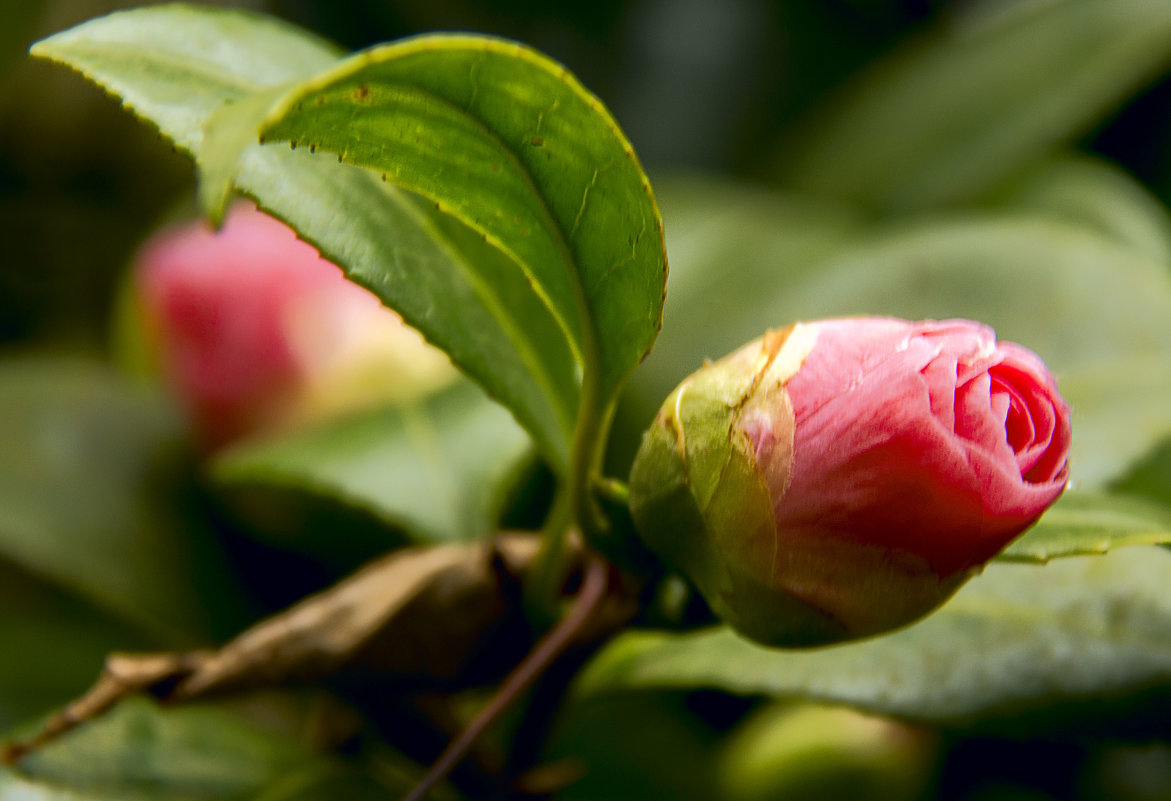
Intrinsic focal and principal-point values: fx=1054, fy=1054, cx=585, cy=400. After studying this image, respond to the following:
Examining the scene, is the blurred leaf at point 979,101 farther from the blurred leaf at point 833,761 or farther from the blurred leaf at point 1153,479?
the blurred leaf at point 833,761

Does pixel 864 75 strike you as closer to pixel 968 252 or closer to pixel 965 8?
pixel 965 8

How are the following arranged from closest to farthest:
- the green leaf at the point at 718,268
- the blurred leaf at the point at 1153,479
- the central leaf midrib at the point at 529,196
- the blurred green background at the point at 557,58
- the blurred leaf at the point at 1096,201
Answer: the central leaf midrib at the point at 529,196, the blurred leaf at the point at 1153,479, the green leaf at the point at 718,268, the blurred leaf at the point at 1096,201, the blurred green background at the point at 557,58

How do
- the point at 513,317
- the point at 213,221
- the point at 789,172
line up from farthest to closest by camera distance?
the point at 789,172 < the point at 513,317 < the point at 213,221

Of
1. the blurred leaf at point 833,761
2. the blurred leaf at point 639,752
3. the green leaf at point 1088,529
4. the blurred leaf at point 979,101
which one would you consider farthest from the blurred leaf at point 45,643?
the blurred leaf at point 979,101

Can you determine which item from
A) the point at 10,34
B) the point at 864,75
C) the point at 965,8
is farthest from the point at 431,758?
the point at 965,8

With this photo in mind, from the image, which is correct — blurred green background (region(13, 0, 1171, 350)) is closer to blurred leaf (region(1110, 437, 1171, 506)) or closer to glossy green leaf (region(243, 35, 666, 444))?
blurred leaf (region(1110, 437, 1171, 506))

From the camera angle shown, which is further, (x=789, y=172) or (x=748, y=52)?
(x=748, y=52)

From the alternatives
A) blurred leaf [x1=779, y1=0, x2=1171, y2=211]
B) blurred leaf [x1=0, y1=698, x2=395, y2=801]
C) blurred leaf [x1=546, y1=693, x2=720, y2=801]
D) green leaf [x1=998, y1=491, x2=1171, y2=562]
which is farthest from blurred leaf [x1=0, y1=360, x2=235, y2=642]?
blurred leaf [x1=779, y1=0, x2=1171, y2=211]
